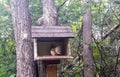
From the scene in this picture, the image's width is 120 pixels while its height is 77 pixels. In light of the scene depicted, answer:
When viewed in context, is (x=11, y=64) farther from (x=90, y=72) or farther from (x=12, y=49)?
(x=90, y=72)

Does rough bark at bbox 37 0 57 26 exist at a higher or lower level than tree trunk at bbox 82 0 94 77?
higher

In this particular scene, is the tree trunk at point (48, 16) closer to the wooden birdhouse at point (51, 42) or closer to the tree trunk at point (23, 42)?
the tree trunk at point (23, 42)

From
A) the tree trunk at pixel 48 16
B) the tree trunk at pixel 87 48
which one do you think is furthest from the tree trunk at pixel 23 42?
the tree trunk at pixel 87 48

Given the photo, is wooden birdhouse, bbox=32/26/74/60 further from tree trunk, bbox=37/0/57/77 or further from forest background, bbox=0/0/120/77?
forest background, bbox=0/0/120/77

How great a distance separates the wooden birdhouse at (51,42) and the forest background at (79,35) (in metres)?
1.41

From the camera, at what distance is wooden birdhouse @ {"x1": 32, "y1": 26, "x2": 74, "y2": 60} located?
11.0 ft

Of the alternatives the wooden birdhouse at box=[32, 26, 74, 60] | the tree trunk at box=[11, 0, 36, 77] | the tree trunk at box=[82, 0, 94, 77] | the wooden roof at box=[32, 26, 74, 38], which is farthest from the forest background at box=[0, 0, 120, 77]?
the wooden roof at box=[32, 26, 74, 38]

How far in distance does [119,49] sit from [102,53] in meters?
0.44

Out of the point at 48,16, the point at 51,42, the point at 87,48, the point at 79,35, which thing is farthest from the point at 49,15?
the point at 79,35

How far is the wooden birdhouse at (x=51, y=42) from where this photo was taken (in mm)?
3367

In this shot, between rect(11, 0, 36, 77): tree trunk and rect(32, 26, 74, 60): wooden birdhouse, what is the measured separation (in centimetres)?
31

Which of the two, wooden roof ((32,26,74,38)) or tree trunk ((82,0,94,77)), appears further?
tree trunk ((82,0,94,77))

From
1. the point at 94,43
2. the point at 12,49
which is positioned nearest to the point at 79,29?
the point at 94,43

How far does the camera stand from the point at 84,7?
4938 millimetres
